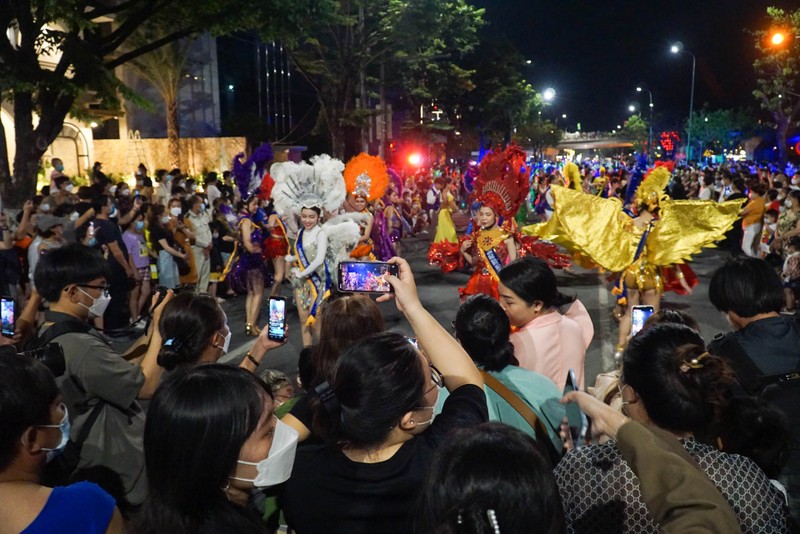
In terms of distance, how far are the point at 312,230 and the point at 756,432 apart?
5420 mm

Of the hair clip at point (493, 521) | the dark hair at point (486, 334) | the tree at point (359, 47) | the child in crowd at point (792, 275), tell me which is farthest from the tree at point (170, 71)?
the hair clip at point (493, 521)

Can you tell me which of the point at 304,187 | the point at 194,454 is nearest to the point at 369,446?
the point at 194,454

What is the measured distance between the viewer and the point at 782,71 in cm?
3472

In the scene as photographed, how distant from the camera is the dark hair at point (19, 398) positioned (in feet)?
6.59

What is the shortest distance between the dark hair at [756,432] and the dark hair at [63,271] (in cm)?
Result: 268

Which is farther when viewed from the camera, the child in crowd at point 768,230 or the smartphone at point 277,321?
the child in crowd at point 768,230

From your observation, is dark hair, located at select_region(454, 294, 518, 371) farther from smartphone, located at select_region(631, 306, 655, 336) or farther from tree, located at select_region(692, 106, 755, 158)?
tree, located at select_region(692, 106, 755, 158)

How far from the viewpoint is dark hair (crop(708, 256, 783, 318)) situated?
306 centimetres

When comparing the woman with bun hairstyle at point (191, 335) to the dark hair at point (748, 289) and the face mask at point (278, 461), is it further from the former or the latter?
the dark hair at point (748, 289)

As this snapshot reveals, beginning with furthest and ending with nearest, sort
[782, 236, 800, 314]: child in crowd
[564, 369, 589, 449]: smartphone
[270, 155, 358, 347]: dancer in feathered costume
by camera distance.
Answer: [782, 236, 800, 314]: child in crowd → [270, 155, 358, 347]: dancer in feathered costume → [564, 369, 589, 449]: smartphone

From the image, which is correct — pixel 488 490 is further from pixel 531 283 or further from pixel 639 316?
pixel 639 316

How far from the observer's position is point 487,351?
2.84m

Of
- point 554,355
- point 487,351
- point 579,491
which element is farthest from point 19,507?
point 554,355

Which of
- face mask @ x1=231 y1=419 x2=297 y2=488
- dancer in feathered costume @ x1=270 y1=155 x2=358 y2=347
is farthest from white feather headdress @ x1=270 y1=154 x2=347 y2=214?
face mask @ x1=231 y1=419 x2=297 y2=488
